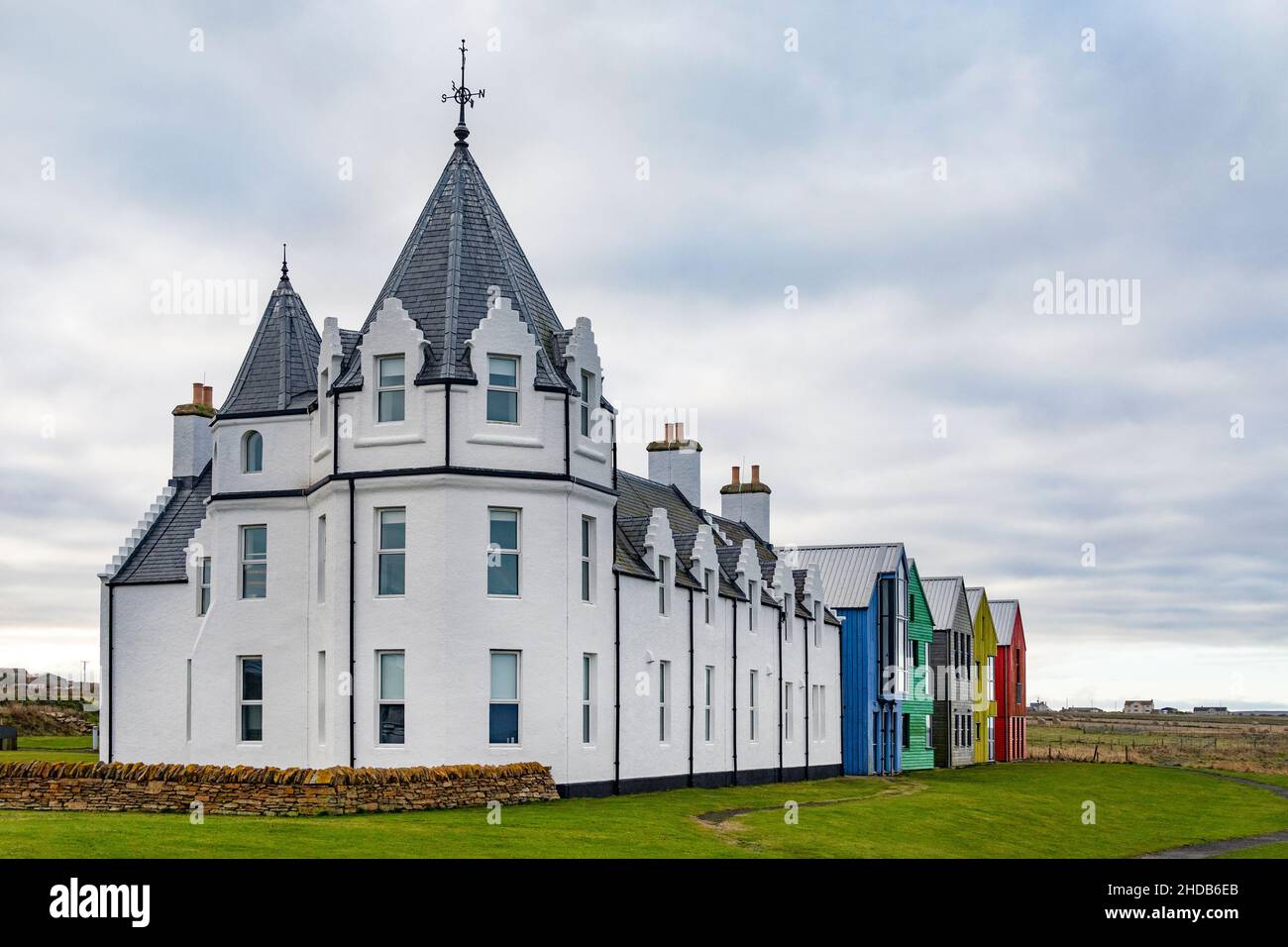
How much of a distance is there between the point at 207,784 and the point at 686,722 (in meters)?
16.5

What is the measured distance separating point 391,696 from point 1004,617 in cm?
6138

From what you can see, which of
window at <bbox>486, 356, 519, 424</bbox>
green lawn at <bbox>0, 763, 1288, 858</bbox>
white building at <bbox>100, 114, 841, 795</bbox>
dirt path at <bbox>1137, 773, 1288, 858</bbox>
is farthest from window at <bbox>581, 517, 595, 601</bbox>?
dirt path at <bbox>1137, 773, 1288, 858</bbox>

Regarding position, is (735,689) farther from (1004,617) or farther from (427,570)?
(1004,617)

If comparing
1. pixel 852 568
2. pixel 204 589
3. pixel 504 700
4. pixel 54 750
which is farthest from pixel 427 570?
pixel 852 568

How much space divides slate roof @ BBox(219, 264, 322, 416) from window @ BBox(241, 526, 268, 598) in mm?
3218

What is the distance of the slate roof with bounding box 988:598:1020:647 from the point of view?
8738 cm

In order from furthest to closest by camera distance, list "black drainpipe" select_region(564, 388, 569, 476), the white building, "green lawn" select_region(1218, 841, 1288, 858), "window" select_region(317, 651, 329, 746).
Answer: "window" select_region(317, 651, 329, 746)
"black drainpipe" select_region(564, 388, 569, 476)
the white building
"green lawn" select_region(1218, 841, 1288, 858)

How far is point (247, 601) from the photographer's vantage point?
1475 inches

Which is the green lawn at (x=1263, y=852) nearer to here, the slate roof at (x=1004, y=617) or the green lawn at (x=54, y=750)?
the green lawn at (x=54, y=750)

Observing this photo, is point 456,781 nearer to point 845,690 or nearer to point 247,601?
point 247,601

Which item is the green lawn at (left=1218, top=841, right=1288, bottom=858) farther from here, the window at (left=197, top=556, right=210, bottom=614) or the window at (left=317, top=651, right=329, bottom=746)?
the window at (left=197, top=556, right=210, bottom=614)

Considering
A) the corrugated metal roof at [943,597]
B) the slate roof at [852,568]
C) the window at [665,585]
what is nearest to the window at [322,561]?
the window at [665,585]

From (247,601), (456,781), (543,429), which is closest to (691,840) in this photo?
(456,781)

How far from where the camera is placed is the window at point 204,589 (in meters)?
41.4
